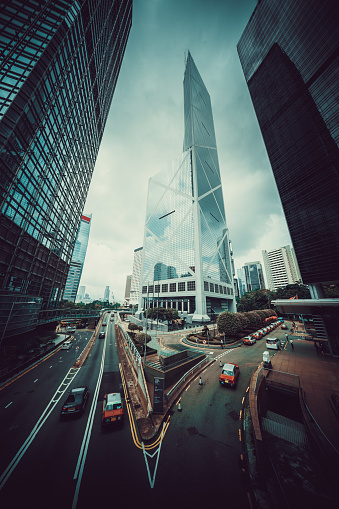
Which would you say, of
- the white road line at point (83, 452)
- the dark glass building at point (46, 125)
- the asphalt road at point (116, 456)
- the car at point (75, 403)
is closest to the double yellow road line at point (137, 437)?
the asphalt road at point (116, 456)

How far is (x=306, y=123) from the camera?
32656mm

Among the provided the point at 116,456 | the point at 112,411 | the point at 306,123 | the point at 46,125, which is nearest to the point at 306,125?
the point at 306,123

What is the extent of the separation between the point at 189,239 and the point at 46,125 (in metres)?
59.8

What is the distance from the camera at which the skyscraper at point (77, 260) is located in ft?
584

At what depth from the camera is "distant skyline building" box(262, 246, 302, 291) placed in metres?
170

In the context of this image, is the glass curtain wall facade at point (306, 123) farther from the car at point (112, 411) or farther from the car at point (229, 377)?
the car at point (112, 411)

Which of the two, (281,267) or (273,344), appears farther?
(281,267)

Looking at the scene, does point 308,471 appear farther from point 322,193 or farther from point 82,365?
point 322,193

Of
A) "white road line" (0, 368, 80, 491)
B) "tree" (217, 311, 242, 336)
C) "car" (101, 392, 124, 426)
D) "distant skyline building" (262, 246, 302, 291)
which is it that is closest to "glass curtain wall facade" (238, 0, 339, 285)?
"tree" (217, 311, 242, 336)

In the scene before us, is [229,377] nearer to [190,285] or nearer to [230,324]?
[230,324]

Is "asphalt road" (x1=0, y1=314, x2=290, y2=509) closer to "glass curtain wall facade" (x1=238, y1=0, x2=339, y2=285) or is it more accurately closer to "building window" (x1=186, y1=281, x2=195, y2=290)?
"glass curtain wall facade" (x1=238, y1=0, x2=339, y2=285)

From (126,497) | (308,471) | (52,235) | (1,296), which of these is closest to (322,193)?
(308,471)

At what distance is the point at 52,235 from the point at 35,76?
27015mm

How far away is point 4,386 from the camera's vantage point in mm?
16359
